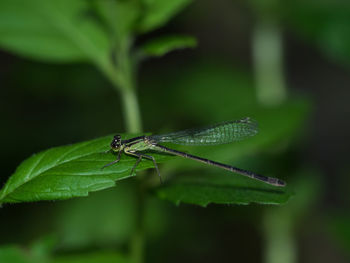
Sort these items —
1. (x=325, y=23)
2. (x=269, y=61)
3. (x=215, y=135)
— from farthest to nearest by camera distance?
(x=269, y=61) < (x=325, y=23) < (x=215, y=135)

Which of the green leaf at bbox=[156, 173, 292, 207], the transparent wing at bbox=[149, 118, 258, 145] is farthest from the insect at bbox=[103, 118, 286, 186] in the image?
the green leaf at bbox=[156, 173, 292, 207]

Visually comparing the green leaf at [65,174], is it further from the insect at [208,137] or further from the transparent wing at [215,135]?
the transparent wing at [215,135]

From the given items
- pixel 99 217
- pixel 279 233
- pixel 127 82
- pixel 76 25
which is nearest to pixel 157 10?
pixel 127 82

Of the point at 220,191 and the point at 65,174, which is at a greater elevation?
the point at 65,174

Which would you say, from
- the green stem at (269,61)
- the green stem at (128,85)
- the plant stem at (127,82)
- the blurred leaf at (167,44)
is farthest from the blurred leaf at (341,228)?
the blurred leaf at (167,44)

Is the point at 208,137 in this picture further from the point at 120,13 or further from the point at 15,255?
the point at 15,255

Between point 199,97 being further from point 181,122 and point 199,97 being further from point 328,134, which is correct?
point 328,134

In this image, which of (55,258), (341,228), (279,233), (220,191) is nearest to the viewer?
(220,191)

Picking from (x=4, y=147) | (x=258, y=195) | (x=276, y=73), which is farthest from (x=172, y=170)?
(x=4, y=147)
